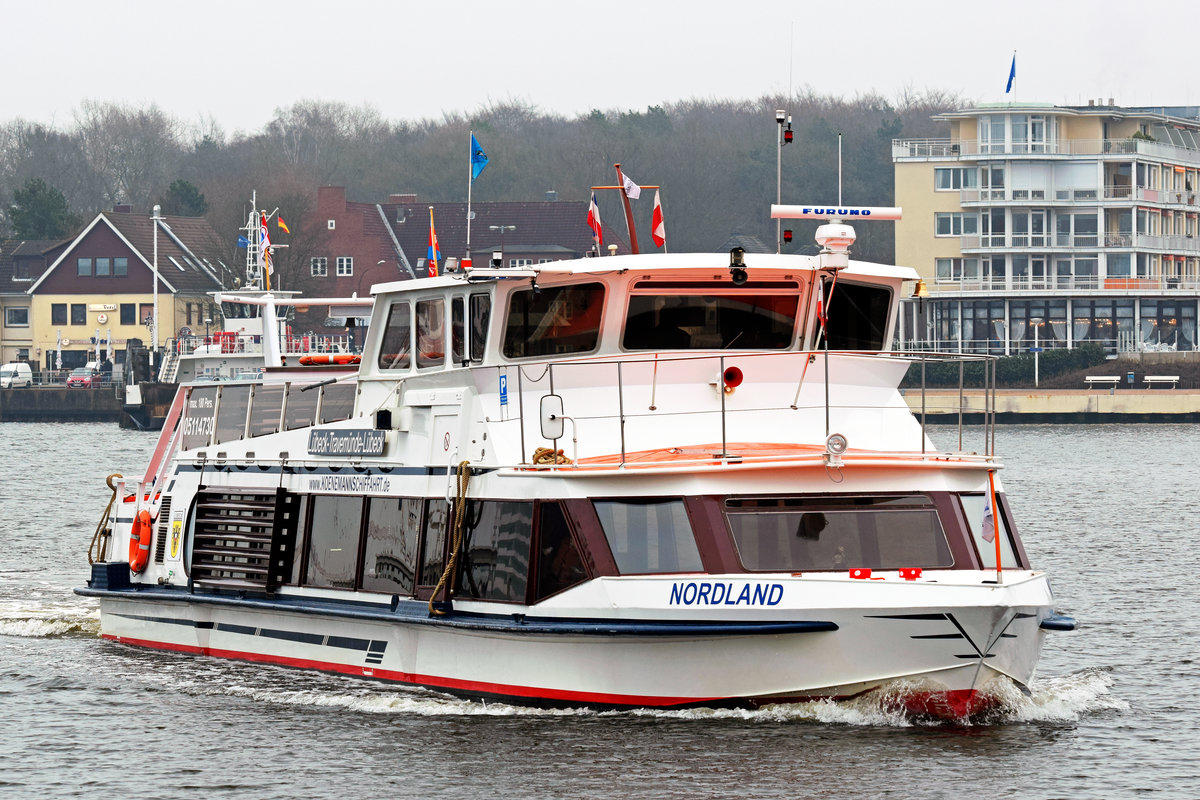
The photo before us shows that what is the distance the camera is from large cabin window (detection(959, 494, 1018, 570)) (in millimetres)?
14383

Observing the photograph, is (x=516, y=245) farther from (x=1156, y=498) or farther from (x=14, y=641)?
(x=14, y=641)

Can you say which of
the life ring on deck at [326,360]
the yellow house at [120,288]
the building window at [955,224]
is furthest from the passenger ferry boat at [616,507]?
the yellow house at [120,288]

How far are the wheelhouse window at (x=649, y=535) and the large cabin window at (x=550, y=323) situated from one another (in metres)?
2.05

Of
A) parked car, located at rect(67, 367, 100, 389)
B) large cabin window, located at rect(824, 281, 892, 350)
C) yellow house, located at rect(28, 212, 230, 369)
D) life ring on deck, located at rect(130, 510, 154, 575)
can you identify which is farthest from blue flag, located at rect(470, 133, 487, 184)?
yellow house, located at rect(28, 212, 230, 369)

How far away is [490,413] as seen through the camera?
609 inches

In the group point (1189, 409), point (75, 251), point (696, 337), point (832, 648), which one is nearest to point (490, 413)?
point (696, 337)

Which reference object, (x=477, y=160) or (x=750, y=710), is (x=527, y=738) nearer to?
(x=750, y=710)

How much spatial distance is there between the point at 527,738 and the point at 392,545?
2598mm

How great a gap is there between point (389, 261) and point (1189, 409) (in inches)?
1671

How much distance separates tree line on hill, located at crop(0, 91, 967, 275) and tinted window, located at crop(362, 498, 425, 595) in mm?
84920

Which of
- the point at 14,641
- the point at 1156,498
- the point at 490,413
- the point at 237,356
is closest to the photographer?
the point at 490,413

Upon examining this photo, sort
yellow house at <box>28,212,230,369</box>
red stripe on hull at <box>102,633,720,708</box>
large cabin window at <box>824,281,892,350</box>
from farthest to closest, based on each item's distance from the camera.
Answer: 1. yellow house at <box>28,212,230,369</box>
2. large cabin window at <box>824,281,892,350</box>
3. red stripe on hull at <box>102,633,720,708</box>

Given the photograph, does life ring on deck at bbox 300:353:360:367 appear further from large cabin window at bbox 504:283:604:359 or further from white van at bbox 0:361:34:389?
white van at bbox 0:361:34:389

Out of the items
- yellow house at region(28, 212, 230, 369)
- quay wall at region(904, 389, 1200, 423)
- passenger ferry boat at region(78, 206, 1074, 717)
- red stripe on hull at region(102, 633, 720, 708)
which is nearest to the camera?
passenger ferry boat at region(78, 206, 1074, 717)
